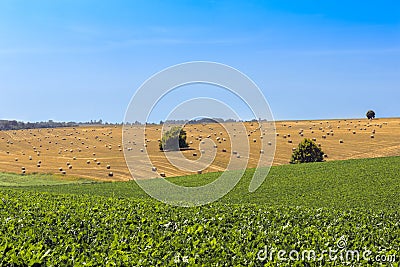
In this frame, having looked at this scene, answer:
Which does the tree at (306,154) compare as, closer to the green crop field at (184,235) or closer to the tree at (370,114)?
the green crop field at (184,235)

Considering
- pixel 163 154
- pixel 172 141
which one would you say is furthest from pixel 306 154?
pixel 163 154

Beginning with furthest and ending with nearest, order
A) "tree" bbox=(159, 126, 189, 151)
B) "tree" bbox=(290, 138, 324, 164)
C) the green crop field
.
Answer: "tree" bbox=(290, 138, 324, 164) → "tree" bbox=(159, 126, 189, 151) → the green crop field

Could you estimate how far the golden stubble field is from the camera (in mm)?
38531

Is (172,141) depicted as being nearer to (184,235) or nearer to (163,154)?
(163,154)

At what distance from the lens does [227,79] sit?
10.7 metres

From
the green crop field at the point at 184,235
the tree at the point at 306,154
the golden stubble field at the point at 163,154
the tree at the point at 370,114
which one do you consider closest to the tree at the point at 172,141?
the golden stubble field at the point at 163,154

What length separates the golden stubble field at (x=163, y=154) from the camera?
3853 centimetres

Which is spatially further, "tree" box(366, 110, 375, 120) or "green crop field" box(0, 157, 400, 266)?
"tree" box(366, 110, 375, 120)

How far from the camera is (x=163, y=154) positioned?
42.9 meters

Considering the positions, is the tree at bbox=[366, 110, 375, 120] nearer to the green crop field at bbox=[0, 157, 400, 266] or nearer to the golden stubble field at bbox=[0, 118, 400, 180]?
the golden stubble field at bbox=[0, 118, 400, 180]

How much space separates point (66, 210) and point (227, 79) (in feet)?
17.2

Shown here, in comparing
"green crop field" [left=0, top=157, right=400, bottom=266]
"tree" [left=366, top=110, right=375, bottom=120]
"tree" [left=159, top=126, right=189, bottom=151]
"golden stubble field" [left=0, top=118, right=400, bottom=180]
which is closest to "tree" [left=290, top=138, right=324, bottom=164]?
"golden stubble field" [left=0, top=118, right=400, bottom=180]

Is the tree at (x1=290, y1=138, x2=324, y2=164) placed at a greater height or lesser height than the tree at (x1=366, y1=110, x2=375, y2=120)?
lesser

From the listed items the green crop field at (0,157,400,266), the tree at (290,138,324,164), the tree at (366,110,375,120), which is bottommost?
the green crop field at (0,157,400,266)
